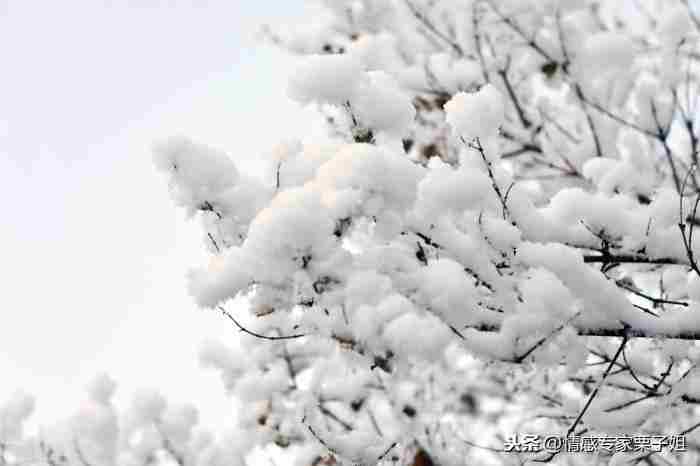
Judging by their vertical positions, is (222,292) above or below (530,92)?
below

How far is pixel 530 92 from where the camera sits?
4.53 meters

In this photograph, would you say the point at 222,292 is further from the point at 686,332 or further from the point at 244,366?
the point at 244,366

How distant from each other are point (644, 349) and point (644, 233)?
0.72 metres

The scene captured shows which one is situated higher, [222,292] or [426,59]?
[426,59]

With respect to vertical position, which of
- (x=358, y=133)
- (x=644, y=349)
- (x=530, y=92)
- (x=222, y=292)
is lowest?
(x=222, y=292)

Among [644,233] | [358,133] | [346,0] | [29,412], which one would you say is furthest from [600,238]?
[29,412]

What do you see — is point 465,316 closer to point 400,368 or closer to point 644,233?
point 400,368

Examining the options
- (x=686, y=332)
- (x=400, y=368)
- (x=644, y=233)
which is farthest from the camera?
(x=644, y=233)

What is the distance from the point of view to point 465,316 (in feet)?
4.54

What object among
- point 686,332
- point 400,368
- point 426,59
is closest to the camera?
point 400,368

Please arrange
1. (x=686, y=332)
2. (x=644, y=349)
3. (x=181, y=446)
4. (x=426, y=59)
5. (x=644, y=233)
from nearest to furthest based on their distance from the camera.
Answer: (x=686, y=332)
(x=644, y=233)
(x=644, y=349)
(x=181, y=446)
(x=426, y=59)

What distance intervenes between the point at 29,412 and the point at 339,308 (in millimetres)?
3713

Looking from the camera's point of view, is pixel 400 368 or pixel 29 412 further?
pixel 29 412

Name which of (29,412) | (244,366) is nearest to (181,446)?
(244,366)
